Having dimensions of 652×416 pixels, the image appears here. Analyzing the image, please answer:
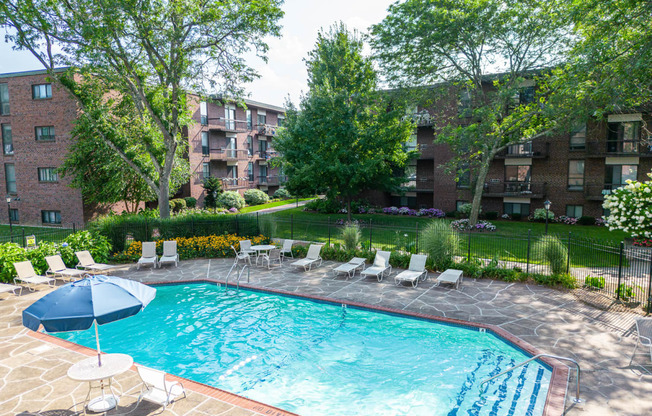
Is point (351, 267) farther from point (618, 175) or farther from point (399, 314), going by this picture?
point (618, 175)

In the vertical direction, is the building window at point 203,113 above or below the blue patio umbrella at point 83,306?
above

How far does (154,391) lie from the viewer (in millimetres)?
7293

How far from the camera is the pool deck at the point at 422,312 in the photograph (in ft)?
→ 24.0

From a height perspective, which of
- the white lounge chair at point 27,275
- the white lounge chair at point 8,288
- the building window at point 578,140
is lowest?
the white lounge chair at point 8,288

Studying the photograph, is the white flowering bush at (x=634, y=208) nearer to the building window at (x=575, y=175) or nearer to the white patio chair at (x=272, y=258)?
the building window at (x=575, y=175)

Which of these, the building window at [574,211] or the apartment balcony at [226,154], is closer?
the building window at [574,211]

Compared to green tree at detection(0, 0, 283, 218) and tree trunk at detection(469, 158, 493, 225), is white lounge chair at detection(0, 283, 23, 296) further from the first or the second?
tree trunk at detection(469, 158, 493, 225)

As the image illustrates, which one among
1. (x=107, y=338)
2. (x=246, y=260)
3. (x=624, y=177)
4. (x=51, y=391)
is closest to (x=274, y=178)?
(x=246, y=260)

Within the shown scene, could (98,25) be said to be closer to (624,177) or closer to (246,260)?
(246,260)

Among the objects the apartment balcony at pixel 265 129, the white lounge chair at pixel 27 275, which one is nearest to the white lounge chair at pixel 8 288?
the white lounge chair at pixel 27 275

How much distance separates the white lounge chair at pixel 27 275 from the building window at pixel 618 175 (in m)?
35.1

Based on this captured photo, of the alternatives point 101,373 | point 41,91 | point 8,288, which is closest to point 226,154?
point 41,91

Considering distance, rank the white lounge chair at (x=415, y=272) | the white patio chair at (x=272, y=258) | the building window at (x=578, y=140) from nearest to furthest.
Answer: the white lounge chair at (x=415, y=272) → the white patio chair at (x=272, y=258) → the building window at (x=578, y=140)

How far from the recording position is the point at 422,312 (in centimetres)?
1234
